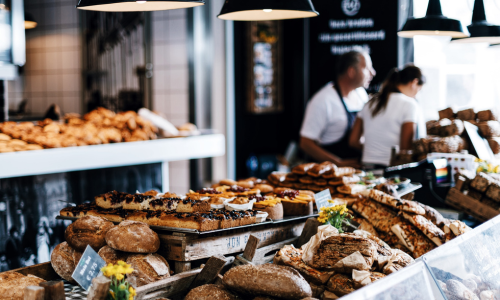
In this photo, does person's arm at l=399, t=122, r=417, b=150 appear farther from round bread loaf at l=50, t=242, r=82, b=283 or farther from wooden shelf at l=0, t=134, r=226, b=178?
round bread loaf at l=50, t=242, r=82, b=283

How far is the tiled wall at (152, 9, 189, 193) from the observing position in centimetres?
680

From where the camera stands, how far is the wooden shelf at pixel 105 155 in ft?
11.7

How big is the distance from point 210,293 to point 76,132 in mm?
2914

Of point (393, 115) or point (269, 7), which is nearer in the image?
point (269, 7)

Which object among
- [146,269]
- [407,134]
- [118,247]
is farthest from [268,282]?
[407,134]

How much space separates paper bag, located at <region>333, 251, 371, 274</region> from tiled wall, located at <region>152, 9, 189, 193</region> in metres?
5.16

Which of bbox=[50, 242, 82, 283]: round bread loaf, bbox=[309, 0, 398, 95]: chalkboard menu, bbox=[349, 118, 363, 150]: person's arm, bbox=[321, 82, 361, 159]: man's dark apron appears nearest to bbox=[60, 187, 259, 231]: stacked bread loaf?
bbox=[50, 242, 82, 283]: round bread loaf

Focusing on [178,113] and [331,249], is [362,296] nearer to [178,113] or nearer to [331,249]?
[331,249]

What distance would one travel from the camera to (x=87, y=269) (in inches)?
63.7

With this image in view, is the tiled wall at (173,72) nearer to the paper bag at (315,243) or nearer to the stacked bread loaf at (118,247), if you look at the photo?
the stacked bread loaf at (118,247)

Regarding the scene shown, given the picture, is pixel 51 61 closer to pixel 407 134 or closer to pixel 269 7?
pixel 407 134

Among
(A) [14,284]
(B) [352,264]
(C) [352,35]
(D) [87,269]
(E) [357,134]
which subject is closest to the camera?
(D) [87,269]

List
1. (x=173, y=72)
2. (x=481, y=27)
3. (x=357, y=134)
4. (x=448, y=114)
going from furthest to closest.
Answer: (x=173, y=72)
(x=357, y=134)
(x=448, y=114)
(x=481, y=27)

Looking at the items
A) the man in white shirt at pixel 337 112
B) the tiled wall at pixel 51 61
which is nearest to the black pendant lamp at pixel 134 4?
the man in white shirt at pixel 337 112
